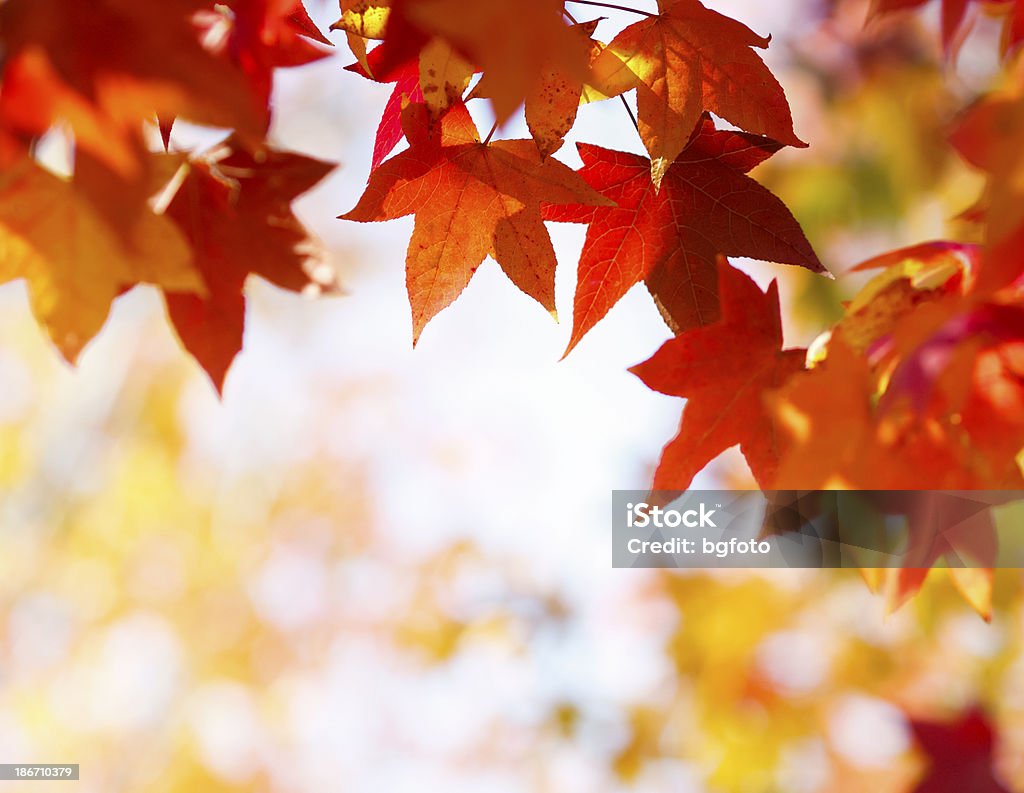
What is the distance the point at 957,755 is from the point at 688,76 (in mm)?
1447

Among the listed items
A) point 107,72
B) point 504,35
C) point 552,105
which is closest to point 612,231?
point 552,105

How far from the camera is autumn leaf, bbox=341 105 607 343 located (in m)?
0.74

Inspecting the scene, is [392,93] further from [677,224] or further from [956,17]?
[956,17]

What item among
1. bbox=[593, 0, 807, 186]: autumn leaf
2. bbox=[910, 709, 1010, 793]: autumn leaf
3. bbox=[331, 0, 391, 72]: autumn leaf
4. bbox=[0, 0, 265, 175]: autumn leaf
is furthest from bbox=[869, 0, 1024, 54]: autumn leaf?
bbox=[910, 709, 1010, 793]: autumn leaf

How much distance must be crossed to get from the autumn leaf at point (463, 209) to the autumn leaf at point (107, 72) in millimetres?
270

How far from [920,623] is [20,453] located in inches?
202

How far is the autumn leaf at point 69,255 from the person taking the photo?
563mm

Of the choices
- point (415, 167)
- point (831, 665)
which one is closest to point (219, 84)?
point (415, 167)

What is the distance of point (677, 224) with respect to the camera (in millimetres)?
779

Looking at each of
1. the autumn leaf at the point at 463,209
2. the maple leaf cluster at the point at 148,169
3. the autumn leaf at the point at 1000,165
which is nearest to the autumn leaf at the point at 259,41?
the maple leaf cluster at the point at 148,169

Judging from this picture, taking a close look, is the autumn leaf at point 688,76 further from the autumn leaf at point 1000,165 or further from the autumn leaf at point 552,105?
the autumn leaf at point 1000,165

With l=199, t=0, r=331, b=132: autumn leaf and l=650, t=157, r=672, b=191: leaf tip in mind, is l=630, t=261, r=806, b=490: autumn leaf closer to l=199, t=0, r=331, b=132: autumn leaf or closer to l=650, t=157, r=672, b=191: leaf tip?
l=650, t=157, r=672, b=191: leaf tip

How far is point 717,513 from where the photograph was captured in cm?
92

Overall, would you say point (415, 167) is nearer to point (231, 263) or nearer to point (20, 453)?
point (231, 263)
